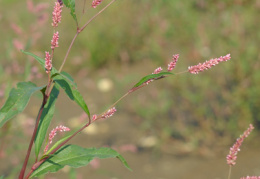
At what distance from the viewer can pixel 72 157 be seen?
53.3 inches

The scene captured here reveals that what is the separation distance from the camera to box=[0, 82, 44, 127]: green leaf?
1.18m

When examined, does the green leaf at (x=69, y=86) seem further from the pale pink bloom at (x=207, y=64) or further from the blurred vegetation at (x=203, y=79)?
the blurred vegetation at (x=203, y=79)

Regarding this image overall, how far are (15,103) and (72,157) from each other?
238 mm

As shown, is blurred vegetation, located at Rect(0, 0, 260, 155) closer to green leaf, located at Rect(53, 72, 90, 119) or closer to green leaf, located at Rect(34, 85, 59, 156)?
green leaf, located at Rect(34, 85, 59, 156)

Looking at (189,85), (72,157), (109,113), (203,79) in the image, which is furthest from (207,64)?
(189,85)

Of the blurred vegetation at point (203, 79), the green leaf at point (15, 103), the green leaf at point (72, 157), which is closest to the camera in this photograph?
the green leaf at point (15, 103)

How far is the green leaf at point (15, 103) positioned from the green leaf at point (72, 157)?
0.21m

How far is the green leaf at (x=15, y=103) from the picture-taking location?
1184 millimetres

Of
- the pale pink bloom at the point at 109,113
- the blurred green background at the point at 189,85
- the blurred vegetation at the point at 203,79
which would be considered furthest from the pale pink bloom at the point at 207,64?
the blurred vegetation at the point at 203,79

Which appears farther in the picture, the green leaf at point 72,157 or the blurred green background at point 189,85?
the blurred green background at point 189,85

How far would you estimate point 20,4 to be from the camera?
6867 millimetres

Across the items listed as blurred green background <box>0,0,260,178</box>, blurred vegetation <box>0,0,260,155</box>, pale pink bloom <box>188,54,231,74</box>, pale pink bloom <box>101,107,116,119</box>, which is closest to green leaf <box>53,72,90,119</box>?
pale pink bloom <box>101,107,116,119</box>

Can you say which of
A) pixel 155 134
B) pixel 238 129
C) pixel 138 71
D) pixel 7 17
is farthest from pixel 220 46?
pixel 7 17

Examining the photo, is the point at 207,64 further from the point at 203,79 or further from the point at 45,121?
the point at 203,79
